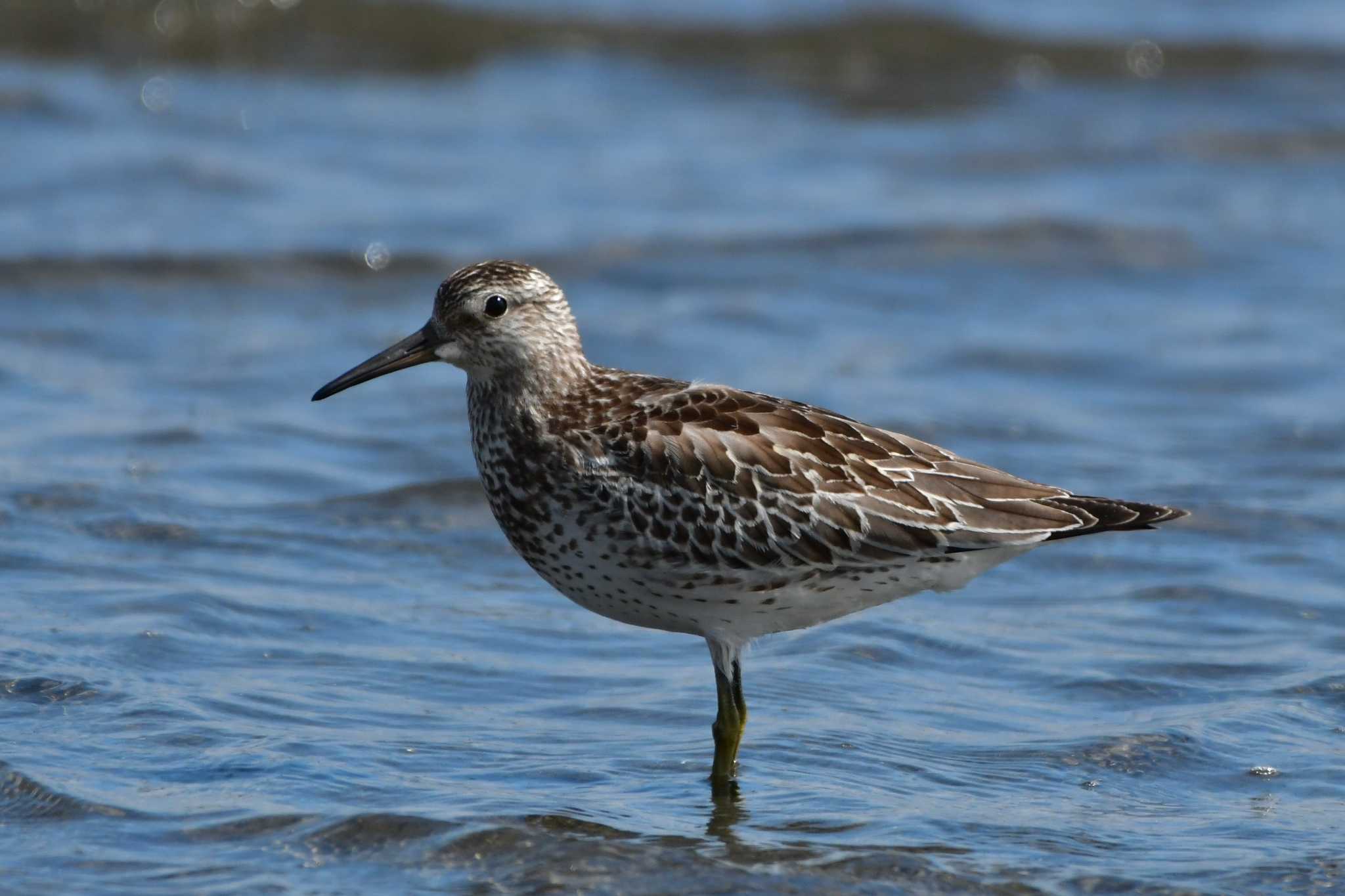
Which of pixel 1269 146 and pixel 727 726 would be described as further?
pixel 1269 146

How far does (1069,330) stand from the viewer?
14750 millimetres

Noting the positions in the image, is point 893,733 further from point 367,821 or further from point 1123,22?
point 1123,22

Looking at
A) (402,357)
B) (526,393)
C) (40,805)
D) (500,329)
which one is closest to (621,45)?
(402,357)

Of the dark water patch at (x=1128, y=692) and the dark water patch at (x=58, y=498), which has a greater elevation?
the dark water patch at (x=58, y=498)

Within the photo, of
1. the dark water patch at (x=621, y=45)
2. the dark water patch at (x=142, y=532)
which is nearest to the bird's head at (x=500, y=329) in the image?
the dark water patch at (x=142, y=532)

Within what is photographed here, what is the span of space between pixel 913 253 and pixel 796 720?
826 cm

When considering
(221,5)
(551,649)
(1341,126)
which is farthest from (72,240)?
(1341,126)

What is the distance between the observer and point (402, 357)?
8266 millimetres

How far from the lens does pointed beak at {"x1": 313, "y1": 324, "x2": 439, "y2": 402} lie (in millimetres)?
8203

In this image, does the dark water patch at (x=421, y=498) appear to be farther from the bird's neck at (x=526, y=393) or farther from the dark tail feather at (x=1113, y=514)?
the dark tail feather at (x=1113, y=514)

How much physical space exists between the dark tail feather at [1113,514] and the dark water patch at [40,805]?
3.82 metres

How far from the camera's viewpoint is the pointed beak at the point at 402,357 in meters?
8.20

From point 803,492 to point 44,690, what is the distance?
323 cm

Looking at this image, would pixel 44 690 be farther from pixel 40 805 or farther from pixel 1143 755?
pixel 1143 755
